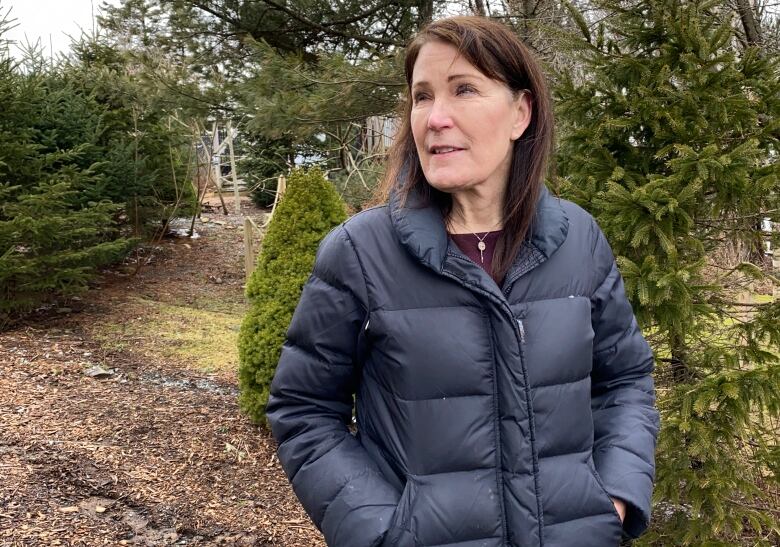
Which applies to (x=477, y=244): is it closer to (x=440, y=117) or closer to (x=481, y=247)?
(x=481, y=247)

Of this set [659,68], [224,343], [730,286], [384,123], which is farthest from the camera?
[384,123]

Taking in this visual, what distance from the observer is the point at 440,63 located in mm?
1495

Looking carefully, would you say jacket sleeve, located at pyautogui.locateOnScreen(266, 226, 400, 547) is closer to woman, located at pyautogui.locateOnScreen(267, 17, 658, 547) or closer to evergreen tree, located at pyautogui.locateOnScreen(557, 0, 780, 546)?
woman, located at pyautogui.locateOnScreen(267, 17, 658, 547)

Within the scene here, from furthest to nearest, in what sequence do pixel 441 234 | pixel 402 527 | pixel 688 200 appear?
1. pixel 688 200
2. pixel 441 234
3. pixel 402 527

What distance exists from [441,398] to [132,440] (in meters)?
3.39

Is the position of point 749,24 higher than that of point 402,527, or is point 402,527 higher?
point 749,24

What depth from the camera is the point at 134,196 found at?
9.51m

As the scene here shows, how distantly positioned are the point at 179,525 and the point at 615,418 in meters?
2.51

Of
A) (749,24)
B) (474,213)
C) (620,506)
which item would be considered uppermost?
(749,24)

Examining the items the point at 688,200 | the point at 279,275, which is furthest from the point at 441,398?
the point at 279,275

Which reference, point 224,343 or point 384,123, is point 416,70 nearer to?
point 224,343

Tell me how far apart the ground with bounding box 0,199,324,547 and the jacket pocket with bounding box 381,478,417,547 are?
7.16 ft

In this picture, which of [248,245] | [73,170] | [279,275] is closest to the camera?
[279,275]

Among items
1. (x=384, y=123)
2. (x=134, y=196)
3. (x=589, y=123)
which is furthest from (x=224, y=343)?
(x=384, y=123)
